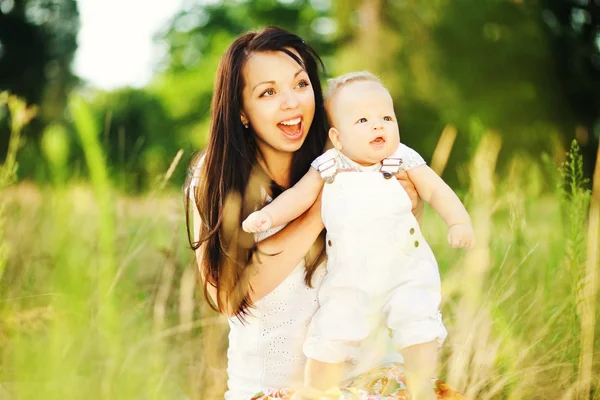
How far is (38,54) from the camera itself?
18906mm

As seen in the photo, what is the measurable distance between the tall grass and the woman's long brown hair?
19cm

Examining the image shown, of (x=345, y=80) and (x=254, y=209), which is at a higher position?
(x=345, y=80)

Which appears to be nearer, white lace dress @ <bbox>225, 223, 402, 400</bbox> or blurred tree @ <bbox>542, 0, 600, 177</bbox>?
white lace dress @ <bbox>225, 223, 402, 400</bbox>

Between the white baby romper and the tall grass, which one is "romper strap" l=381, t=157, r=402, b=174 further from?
the tall grass

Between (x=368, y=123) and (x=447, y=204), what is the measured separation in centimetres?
32

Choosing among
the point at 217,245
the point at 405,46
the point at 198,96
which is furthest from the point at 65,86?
the point at 217,245

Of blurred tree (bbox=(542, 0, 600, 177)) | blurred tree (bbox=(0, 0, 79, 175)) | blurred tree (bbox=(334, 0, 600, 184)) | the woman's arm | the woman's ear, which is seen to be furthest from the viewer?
blurred tree (bbox=(0, 0, 79, 175))

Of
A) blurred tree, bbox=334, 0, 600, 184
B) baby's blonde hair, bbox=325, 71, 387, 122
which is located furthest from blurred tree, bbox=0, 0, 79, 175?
baby's blonde hair, bbox=325, 71, 387, 122

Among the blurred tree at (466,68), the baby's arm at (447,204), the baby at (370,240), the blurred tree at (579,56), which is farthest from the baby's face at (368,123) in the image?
the blurred tree at (579,56)

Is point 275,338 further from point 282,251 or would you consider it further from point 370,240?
point 370,240

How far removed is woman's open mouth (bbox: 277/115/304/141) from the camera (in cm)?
235

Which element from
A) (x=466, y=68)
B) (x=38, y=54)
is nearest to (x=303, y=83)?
(x=466, y=68)

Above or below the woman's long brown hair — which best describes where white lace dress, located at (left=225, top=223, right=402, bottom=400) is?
below

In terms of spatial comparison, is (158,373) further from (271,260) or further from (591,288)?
(591,288)
